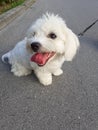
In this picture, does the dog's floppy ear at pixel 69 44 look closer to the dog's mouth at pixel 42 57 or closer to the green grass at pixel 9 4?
the dog's mouth at pixel 42 57

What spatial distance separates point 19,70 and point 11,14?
560 cm

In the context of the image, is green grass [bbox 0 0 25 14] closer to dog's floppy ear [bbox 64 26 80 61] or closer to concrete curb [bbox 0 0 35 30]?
concrete curb [bbox 0 0 35 30]

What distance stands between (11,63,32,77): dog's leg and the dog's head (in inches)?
32.3

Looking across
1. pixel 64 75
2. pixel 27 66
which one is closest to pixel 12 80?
pixel 27 66

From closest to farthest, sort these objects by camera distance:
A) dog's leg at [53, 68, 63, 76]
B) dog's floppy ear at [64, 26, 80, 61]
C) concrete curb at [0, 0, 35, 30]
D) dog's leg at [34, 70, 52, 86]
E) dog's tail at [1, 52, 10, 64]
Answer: dog's floppy ear at [64, 26, 80, 61], dog's leg at [34, 70, 52, 86], dog's leg at [53, 68, 63, 76], dog's tail at [1, 52, 10, 64], concrete curb at [0, 0, 35, 30]

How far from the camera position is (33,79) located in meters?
5.69

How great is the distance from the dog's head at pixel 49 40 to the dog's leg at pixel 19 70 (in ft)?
2.69

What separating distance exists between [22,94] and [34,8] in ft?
29.9

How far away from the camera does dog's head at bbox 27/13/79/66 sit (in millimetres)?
4684

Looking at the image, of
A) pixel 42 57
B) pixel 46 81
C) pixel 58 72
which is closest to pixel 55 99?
pixel 46 81

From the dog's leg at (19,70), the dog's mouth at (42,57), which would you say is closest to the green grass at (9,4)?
the dog's leg at (19,70)

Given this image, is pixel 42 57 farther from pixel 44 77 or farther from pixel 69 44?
pixel 44 77

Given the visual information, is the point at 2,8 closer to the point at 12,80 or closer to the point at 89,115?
the point at 12,80

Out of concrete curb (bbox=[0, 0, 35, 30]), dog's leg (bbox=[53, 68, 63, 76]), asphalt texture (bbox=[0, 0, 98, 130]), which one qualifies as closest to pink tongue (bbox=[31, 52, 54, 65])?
asphalt texture (bbox=[0, 0, 98, 130])
